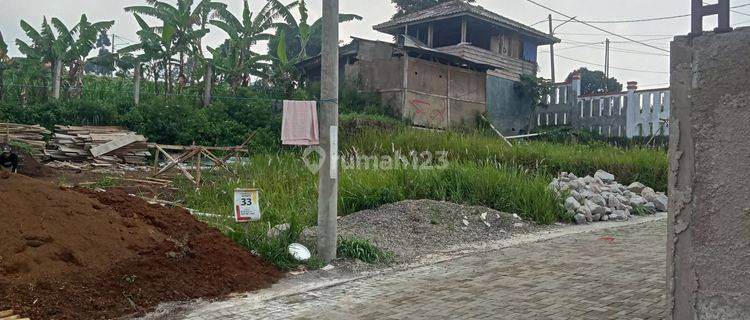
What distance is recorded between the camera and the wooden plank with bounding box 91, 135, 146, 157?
54.3ft

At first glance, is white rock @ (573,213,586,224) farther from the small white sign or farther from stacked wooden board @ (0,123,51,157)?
stacked wooden board @ (0,123,51,157)

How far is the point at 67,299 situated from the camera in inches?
221

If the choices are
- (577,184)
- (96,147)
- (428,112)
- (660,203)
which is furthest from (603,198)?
(96,147)

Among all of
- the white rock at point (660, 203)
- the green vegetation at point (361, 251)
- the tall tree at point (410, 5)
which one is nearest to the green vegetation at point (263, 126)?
the green vegetation at point (361, 251)

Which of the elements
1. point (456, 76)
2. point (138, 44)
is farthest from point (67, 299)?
point (456, 76)

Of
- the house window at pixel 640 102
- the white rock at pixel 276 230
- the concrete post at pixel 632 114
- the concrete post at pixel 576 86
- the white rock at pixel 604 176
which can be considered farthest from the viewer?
the concrete post at pixel 576 86

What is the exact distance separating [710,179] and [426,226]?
21.4 feet

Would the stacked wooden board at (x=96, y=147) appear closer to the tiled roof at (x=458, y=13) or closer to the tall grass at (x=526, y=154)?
the tall grass at (x=526, y=154)

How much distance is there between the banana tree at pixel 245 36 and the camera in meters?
22.7

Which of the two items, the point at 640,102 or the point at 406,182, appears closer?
the point at 406,182

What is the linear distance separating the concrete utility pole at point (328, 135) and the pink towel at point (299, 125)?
0.46ft

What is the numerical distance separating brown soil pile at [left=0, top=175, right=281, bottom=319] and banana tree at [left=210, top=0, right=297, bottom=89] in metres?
15.3

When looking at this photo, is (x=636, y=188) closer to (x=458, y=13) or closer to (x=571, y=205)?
(x=571, y=205)

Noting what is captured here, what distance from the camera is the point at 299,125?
7.95 metres
